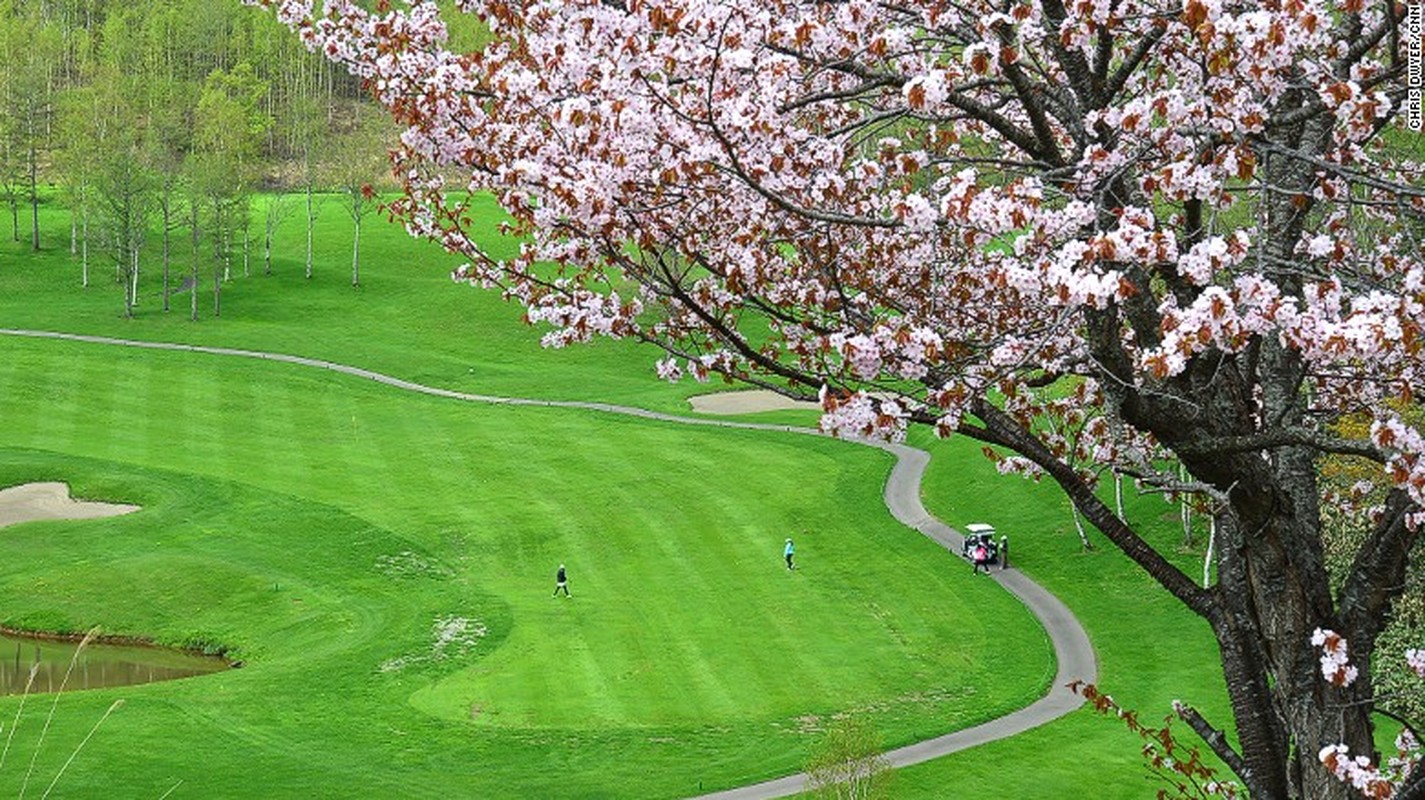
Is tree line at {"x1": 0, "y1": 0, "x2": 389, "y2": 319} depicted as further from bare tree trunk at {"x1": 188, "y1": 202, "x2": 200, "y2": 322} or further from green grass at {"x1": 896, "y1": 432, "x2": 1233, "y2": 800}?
green grass at {"x1": 896, "y1": 432, "x2": 1233, "y2": 800}

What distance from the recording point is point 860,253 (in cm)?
973

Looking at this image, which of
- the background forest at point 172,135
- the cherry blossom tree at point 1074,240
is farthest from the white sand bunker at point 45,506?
the cherry blossom tree at point 1074,240

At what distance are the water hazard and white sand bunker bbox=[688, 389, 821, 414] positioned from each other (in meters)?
32.4

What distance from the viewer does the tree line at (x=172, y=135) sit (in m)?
83.6

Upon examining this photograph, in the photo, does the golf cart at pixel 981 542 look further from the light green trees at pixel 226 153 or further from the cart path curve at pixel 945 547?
the light green trees at pixel 226 153

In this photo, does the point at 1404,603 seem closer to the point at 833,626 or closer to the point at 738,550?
the point at 833,626

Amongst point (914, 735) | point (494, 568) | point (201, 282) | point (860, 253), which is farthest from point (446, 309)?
point (860, 253)

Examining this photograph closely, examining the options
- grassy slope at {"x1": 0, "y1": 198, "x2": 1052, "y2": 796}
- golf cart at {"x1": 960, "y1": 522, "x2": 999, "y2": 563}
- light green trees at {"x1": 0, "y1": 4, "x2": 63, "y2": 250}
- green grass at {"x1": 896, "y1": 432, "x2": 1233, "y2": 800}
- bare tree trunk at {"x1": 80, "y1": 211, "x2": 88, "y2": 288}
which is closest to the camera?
green grass at {"x1": 896, "y1": 432, "x2": 1233, "y2": 800}

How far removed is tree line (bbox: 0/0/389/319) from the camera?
8362 centimetres

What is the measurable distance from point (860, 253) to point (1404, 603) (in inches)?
1166

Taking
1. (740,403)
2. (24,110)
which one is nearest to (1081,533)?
(740,403)

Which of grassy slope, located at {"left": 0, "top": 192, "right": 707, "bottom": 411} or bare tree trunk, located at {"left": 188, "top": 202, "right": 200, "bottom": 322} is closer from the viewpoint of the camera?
grassy slope, located at {"left": 0, "top": 192, "right": 707, "bottom": 411}

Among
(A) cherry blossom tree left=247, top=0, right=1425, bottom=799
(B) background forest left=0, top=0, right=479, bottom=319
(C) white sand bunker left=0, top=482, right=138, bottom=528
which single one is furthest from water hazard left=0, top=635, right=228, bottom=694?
(B) background forest left=0, top=0, right=479, bottom=319

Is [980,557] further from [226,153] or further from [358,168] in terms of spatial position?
[226,153]
